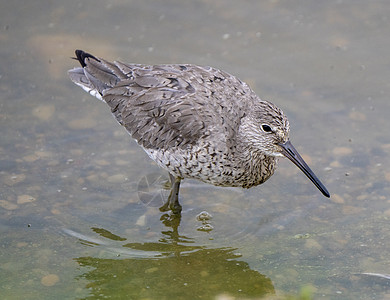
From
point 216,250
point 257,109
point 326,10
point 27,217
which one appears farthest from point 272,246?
point 326,10

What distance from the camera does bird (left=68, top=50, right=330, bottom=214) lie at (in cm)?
650

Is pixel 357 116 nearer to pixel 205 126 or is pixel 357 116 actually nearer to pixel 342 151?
pixel 342 151

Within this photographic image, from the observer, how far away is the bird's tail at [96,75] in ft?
24.4

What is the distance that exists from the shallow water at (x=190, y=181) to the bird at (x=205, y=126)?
1.75 ft

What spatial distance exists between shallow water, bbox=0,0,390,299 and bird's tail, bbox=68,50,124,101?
778mm

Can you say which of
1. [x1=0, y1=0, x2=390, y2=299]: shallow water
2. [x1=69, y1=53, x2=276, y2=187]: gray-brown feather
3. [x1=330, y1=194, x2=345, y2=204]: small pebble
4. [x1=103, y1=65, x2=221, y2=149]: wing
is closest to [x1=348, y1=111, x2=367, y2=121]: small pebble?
[x1=0, y1=0, x2=390, y2=299]: shallow water

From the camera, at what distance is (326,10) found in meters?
10.0

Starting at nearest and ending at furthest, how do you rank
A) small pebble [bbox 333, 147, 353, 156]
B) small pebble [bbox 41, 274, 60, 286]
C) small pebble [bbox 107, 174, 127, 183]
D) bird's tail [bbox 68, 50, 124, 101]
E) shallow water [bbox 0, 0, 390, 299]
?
small pebble [bbox 41, 274, 60, 286], shallow water [bbox 0, 0, 390, 299], bird's tail [bbox 68, 50, 124, 101], small pebble [bbox 107, 174, 127, 183], small pebble [bbox 333, 147, 353, 156]

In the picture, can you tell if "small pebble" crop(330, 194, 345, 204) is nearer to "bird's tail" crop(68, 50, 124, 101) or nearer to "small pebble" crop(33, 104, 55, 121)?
"bird's tail" crop(68, 50, 124, 101)

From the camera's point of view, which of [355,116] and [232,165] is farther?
[355,116]

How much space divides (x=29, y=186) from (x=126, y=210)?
3.68ft

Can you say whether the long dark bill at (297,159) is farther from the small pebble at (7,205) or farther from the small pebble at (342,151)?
the small pebble at (7,205)

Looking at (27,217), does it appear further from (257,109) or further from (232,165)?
(257,109)

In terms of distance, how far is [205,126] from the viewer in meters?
6.56
